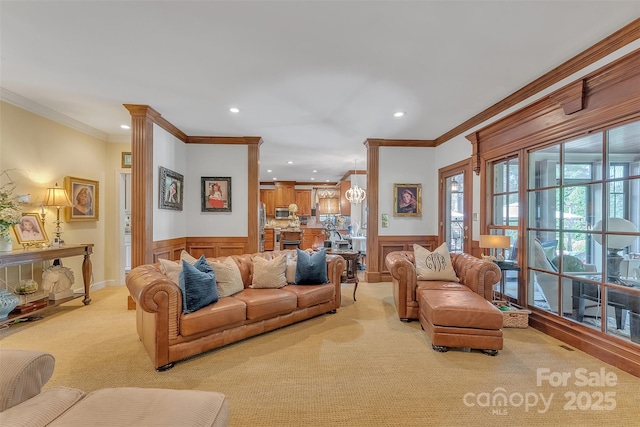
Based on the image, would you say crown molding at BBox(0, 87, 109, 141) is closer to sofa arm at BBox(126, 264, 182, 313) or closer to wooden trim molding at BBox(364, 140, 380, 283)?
sofa arm at BBox(126, 264, 182, 313)

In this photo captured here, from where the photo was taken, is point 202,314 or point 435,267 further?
point 435,267

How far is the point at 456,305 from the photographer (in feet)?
8.90

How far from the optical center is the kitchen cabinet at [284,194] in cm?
1076

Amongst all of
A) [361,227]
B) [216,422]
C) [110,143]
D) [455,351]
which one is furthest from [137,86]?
[361,227]

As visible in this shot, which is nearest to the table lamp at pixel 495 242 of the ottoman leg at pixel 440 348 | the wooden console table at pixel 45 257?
the ottoman leg at pixel 440 348

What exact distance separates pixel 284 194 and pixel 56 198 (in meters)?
7.33

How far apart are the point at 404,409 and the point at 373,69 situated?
2.97 m

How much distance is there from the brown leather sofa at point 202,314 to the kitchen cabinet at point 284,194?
730cm

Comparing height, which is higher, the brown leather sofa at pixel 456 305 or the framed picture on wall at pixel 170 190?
the framed picture on wall at pixel 170 190

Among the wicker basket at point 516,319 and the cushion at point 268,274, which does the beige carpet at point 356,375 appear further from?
the cushion at point 268,274

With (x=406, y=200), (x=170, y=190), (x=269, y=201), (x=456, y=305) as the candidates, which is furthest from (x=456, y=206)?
(x=269, y=201)

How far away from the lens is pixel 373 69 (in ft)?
9.50

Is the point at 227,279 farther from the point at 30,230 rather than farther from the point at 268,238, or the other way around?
the point at 268,238

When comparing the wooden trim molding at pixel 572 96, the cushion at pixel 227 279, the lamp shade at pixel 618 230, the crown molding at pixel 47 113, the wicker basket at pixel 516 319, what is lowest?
the wicker basket at pixel 516 319
